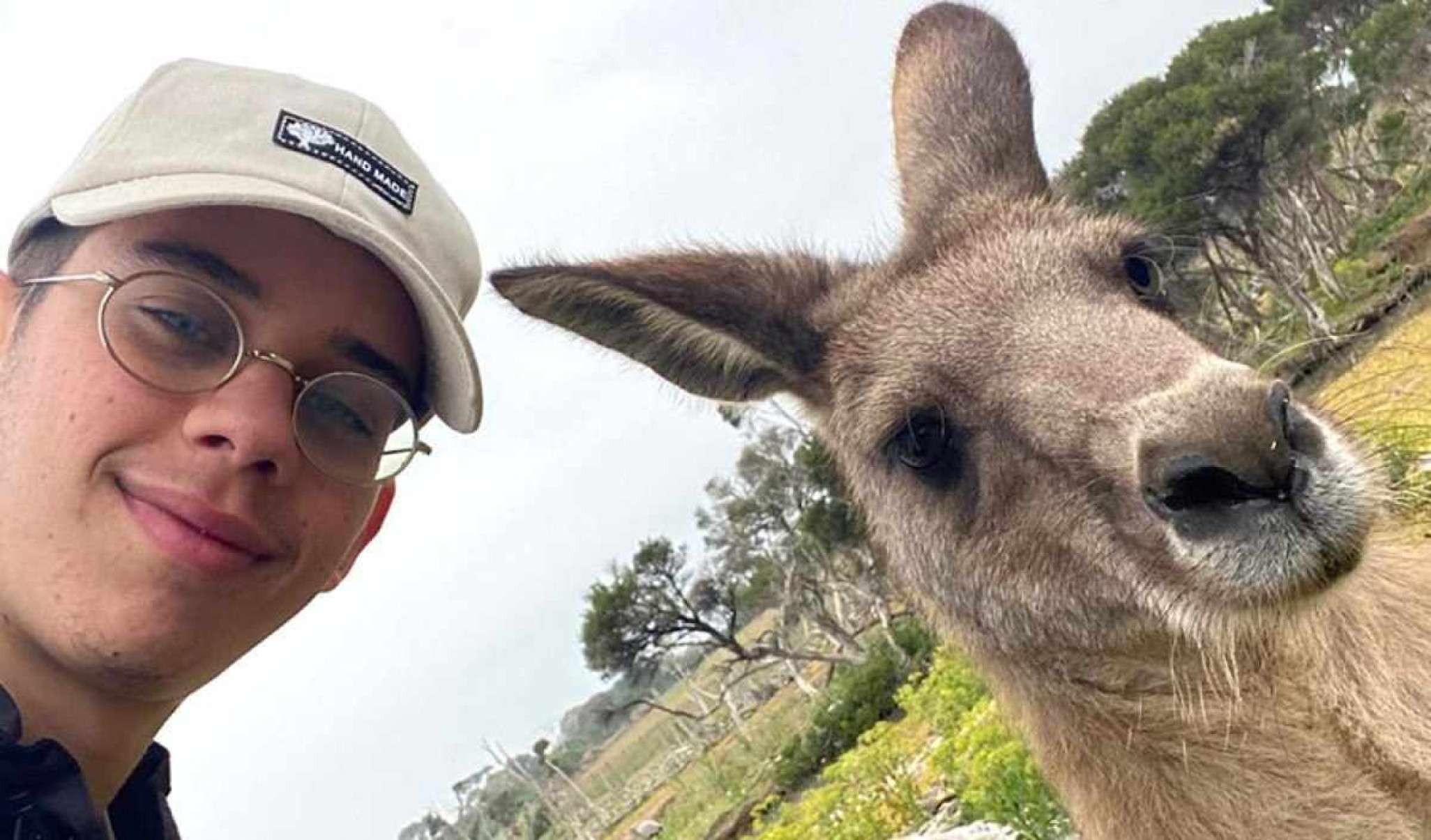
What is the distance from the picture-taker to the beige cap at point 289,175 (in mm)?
2660

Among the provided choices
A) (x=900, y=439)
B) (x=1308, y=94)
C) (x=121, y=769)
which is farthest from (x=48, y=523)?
(x=1308, y=94)

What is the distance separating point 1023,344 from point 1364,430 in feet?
3.53

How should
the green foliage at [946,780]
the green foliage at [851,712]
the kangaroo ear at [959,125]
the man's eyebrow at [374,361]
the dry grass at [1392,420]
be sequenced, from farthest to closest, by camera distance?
the green foliage at [851,712] → the green foliage at [946,780] → the kangaroo ear at [959,125] → the dry grass at [1392,420] → the man's eyebrow at [374,361]

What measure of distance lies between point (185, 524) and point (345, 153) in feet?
3.33

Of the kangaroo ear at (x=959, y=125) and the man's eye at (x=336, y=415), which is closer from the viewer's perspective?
the man's eye at (x=336, y=415)

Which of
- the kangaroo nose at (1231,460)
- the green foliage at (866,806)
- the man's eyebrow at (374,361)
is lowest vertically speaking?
the green foliage at (866,806)

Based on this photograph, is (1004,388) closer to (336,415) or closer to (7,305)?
(336,415)

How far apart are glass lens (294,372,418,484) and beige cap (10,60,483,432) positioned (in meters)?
0.20

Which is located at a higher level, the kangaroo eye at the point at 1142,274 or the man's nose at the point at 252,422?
the man's nose at the point at 252,422

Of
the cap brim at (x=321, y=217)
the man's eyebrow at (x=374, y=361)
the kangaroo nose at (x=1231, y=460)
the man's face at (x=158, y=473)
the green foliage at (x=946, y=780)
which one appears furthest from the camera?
the green foliage at (x=946, y=780)

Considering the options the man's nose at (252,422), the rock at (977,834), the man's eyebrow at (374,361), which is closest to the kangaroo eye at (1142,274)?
the man's eyebrow at (374,361)

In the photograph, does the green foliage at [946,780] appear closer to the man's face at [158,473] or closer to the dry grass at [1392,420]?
the dry grass at [1392,420]

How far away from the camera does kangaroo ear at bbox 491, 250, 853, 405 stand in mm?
4090

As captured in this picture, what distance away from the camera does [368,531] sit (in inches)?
144
